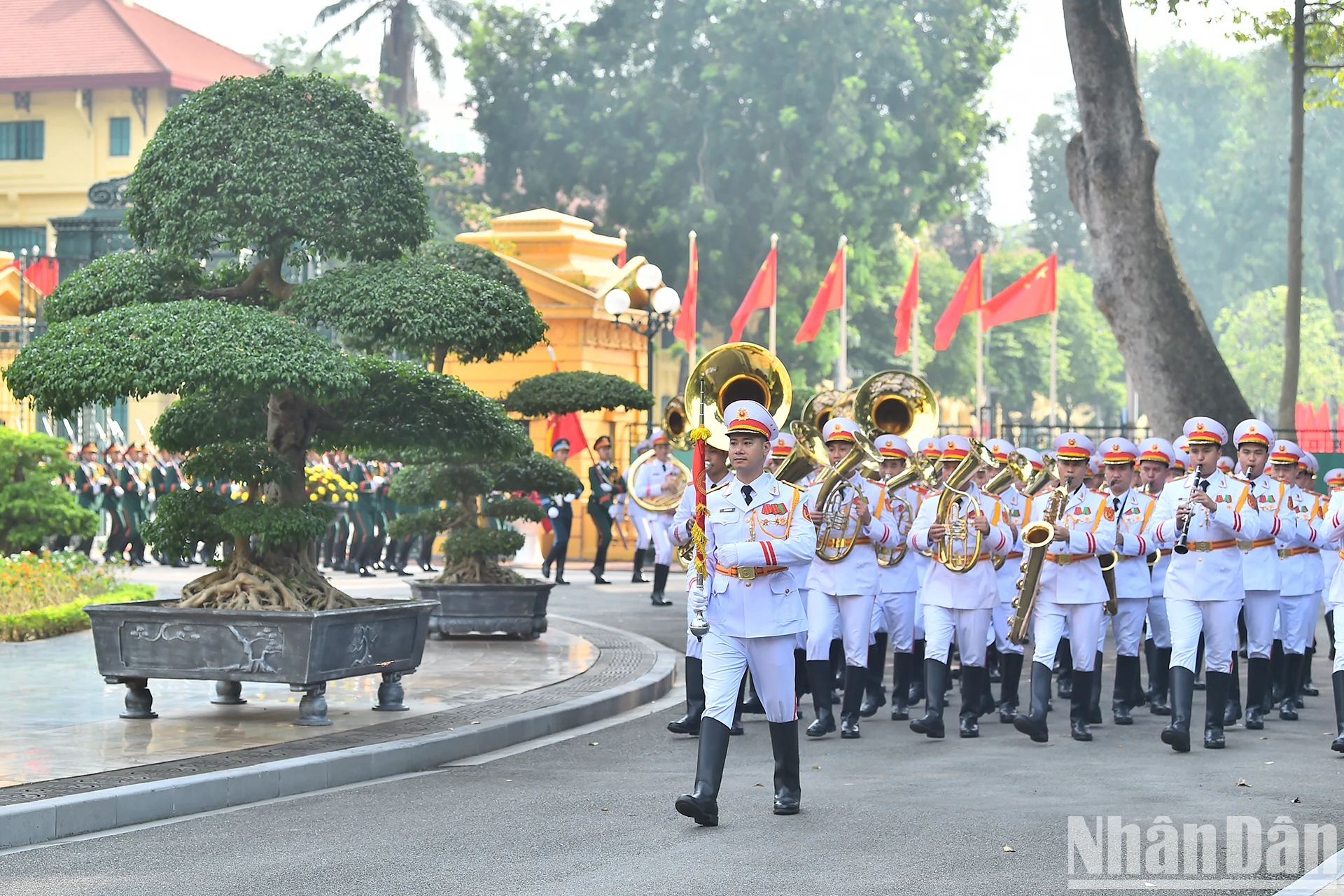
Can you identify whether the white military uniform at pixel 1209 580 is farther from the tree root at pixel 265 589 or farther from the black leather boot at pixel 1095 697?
the tree root at pixel 265 589

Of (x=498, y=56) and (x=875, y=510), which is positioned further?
(x=498, y=56)

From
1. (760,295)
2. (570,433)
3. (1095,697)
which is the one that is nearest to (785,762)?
(1095,697)

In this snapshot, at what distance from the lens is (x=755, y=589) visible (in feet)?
28.3

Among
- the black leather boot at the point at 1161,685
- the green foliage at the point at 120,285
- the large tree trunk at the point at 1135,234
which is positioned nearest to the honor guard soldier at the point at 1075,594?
the black leather boot at the point at 1161,685

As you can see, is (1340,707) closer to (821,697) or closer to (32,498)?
(821,697)

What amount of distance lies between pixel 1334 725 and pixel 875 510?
3.23 metres

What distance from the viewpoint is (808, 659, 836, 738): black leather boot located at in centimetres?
1118

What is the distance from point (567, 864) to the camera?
297 inches

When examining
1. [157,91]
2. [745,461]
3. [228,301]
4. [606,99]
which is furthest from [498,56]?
[745,461]

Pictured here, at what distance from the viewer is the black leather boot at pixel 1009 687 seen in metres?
12.3

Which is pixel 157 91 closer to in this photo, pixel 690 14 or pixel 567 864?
pixel 690 14

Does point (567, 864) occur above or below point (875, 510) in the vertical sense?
below

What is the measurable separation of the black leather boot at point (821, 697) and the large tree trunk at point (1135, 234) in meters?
11.9

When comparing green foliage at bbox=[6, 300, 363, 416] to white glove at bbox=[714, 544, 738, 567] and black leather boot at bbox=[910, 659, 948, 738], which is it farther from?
black leather boot at bbox=[910, 659, 948, 738]
